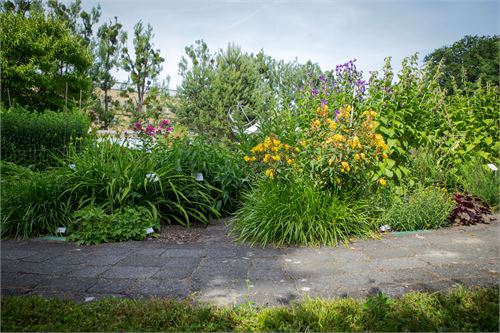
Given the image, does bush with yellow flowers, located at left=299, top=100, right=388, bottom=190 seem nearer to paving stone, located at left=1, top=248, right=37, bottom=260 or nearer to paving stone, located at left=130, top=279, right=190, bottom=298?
paving stone, located at left=130, top=279, right=190, bottom=298

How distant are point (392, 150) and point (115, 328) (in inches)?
140

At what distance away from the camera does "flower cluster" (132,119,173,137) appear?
5.20m

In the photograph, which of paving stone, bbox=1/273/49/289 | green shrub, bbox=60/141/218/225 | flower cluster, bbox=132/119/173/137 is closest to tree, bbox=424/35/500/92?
flower cluster, bbox=132/119/173/137

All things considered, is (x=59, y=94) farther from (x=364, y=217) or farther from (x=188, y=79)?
(x=364, y=217)

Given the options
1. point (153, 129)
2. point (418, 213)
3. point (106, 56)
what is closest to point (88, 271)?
point (153, 129)

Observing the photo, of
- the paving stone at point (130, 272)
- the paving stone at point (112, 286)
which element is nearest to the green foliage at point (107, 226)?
the paving stone at point (130, 272)

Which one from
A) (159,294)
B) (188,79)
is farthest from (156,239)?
(188,79)

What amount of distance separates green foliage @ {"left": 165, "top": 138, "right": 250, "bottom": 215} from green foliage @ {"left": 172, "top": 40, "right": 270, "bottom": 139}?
655cm

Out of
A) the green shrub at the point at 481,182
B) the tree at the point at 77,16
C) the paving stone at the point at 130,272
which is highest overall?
the tree at the point at 77,16

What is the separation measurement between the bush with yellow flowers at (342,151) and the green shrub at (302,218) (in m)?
0.18

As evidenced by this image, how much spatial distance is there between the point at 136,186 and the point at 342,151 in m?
2.27

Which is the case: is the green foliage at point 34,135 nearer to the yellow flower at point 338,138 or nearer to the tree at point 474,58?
the yellow flower at point 338,138

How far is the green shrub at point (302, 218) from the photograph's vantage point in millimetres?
3385

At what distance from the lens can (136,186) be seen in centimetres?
400
